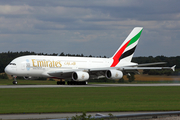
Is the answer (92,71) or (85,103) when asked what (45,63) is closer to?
(92,71)

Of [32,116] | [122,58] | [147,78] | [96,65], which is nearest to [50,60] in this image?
[96,65]

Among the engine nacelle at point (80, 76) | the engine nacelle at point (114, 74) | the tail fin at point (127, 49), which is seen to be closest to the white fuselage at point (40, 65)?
the engine nacelle at point (80, 76)

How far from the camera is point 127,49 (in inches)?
2292

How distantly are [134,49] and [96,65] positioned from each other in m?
8.67

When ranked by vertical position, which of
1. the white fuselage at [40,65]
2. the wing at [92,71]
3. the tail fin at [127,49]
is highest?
the tail fin at [127,49]

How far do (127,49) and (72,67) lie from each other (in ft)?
40.1

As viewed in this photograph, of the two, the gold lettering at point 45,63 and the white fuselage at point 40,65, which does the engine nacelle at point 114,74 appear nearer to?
the white fuselage at point 40,65

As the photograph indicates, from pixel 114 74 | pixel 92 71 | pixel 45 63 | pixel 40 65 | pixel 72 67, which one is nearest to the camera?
pixel 40 65

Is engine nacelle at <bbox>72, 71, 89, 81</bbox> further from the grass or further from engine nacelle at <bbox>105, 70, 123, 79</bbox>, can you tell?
the grass

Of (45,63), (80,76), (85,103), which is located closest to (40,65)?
(45,63)

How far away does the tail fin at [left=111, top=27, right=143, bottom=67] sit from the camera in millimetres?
57763

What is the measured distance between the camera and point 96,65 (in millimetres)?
55688

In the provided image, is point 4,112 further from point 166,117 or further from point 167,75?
point 167,75

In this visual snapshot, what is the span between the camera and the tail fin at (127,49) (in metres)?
57.8
